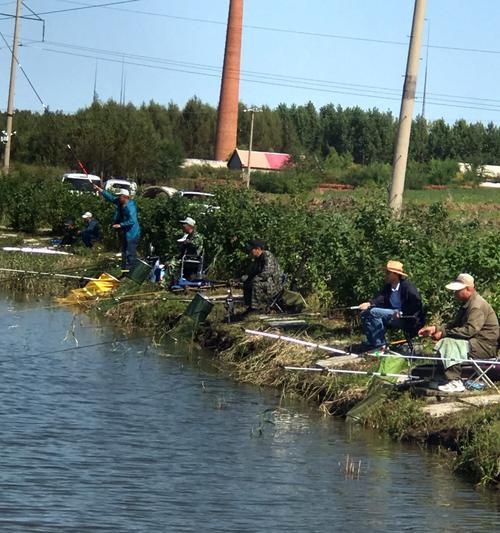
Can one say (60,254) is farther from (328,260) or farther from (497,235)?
(497,235)

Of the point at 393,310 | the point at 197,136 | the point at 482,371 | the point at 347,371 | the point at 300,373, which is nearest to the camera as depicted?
the point at 482,371

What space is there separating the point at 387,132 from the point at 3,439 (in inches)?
4301

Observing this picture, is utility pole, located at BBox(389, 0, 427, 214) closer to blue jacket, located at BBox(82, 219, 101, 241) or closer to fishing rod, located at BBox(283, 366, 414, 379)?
fishing rod, located at BBox(283, 366, 414, 379)

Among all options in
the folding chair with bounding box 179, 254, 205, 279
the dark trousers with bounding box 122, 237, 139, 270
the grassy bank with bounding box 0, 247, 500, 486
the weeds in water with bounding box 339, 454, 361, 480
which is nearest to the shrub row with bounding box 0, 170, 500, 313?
the folding chair with bounding box 179, 254, 205, 279

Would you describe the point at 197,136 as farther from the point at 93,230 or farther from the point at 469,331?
the point at 469,331

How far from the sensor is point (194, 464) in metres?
11.2

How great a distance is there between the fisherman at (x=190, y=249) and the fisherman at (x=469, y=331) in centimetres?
898

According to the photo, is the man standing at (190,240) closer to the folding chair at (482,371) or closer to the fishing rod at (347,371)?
the fishing rod at (347,371)

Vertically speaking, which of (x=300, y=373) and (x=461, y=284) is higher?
(x=461, y=284)

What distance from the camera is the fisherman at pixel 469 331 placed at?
12648mm

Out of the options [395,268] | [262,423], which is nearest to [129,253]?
[395,268]

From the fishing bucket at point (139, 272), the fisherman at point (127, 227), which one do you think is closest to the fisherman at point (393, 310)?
the fishing bucket at point (139, 272)

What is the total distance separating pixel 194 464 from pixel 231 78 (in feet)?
202

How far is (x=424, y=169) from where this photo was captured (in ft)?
271
